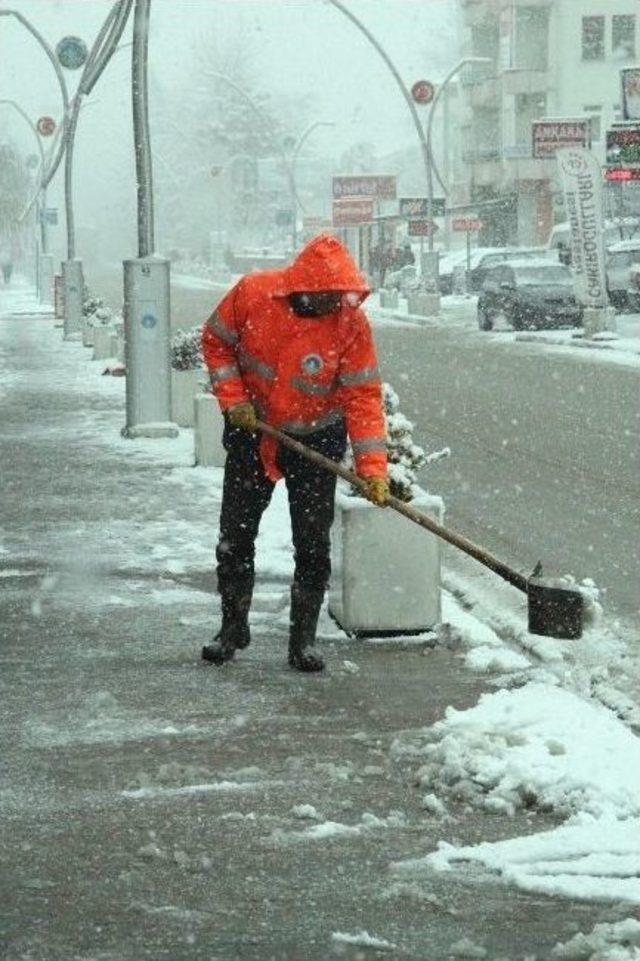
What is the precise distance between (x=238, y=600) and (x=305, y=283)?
4.24 feet

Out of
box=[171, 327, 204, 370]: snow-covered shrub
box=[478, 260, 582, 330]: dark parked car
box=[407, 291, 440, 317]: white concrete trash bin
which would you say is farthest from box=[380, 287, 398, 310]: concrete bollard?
box=[171, 327, 204, 370]: snow-covered shrub

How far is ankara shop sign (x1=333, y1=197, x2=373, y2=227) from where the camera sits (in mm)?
70062

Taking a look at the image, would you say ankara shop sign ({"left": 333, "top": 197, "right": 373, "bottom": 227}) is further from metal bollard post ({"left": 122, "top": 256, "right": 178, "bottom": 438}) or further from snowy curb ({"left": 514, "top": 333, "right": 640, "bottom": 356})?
metal bollard post ({"left": 122, "top": 256, "right": 178, "bottom": 438})

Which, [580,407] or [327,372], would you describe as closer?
[327,372]

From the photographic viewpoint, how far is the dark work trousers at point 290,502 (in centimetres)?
760

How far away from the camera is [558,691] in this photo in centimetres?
707

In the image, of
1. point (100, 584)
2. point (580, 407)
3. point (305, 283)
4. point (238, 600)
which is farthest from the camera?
point (580, 407)

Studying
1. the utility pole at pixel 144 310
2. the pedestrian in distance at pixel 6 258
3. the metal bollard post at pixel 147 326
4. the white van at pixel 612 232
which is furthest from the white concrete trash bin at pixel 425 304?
the pedestrian in distance at pixel 6 258

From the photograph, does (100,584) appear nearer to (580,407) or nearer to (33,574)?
(33,574)

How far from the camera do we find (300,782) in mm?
5938

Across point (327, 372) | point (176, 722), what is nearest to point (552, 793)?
point (176, 722)

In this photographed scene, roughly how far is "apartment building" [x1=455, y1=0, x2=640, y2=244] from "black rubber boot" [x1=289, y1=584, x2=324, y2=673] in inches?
2587

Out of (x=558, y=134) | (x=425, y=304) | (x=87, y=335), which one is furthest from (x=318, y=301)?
(x=425, y=304)

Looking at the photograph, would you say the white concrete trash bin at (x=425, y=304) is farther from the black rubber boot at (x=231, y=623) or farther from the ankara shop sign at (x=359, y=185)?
the black rubber boot at (x=231, y=623)
